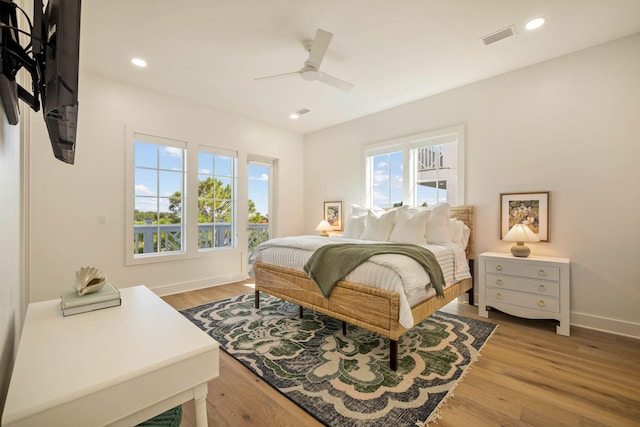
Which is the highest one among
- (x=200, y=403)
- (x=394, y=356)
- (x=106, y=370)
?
(x=106, y=370)

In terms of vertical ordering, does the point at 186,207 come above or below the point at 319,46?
below

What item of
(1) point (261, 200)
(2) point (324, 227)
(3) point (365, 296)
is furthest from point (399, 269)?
(1) point (261, 200)

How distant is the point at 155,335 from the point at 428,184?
3772 millimetres

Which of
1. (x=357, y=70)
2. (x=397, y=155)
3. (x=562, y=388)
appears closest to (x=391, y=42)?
(x=357, y=70)

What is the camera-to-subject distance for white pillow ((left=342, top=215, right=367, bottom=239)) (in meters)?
3.88

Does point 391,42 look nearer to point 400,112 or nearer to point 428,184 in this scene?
point 400,112

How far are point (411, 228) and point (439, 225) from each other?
1.19 feet

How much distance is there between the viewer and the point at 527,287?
9.10 feet

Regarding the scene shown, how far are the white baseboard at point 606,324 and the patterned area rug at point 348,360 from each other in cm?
91

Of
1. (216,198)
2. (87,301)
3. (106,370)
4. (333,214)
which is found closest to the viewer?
(106,370)

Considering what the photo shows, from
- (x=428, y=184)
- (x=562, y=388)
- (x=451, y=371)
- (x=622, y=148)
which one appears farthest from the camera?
(x=428, y=184)

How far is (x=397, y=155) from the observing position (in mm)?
4332

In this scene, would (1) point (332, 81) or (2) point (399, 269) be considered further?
(1) point (332, 81)

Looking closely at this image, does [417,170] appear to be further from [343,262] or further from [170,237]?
[170,237]
